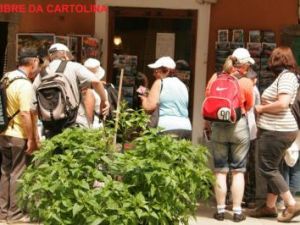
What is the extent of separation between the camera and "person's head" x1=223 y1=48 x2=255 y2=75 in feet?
24.6

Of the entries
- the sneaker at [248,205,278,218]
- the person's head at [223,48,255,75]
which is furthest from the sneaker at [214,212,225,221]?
the person's head at [223,48,255,75]

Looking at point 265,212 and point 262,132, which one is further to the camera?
point 265,212

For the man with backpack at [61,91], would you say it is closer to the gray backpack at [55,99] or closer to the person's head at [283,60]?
the gray backpack at [55,99]

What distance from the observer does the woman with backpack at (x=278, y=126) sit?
7.36 meters

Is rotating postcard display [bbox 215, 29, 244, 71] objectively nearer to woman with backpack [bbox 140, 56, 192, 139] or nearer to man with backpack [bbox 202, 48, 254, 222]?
man with backpack [bbox 202, 48, 254, 222]

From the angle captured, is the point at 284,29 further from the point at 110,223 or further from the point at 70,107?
the point at 110,223

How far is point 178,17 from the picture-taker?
9.62 meters

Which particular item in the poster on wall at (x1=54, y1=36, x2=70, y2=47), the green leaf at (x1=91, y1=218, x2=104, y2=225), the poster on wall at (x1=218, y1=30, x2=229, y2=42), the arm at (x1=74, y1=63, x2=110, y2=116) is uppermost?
the poster on wall at (x1=218, y1=30, x2=229, y2=42)

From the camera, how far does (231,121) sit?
7223 mm

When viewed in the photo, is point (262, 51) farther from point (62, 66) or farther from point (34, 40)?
point (62, 66)

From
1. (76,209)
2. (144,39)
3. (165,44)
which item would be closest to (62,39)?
(144,39)

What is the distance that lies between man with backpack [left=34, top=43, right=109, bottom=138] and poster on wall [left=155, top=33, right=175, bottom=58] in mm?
3026

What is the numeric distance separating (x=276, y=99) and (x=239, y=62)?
0.55 m

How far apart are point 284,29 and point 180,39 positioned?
138 cm
